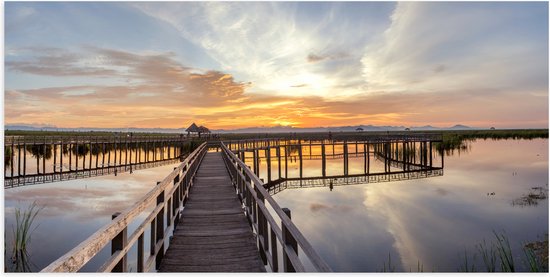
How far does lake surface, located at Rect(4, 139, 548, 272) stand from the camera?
11.0m

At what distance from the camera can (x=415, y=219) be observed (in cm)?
1569

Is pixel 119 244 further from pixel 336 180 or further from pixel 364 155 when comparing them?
pixel 364 155

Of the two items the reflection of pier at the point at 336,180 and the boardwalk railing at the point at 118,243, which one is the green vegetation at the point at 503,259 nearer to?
the boardwalk railing at the point at 118,243

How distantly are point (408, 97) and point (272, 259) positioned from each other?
25.6m

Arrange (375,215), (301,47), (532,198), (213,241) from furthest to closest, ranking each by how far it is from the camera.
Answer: (532,198) → (375,215) → (301,47) → (213,241)

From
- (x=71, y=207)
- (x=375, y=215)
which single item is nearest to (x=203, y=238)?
(x=375, y=215)

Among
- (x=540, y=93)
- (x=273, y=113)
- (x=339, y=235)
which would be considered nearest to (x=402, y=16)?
(x=540, y=93)

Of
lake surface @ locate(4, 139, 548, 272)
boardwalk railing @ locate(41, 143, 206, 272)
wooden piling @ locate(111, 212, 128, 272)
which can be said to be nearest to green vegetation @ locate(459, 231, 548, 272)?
lake surface @ locate(4, 139, 548, 272)

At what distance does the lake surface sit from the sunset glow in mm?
4688

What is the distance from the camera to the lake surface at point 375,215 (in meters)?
11.0

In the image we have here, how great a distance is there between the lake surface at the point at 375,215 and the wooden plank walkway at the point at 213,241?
313 centimetres

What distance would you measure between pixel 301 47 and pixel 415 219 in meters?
9.46

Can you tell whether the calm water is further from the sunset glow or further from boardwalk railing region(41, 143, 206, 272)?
boardwalk railing region(41, 143, 206, 272)

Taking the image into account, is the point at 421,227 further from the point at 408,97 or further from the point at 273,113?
the point at 273,113
